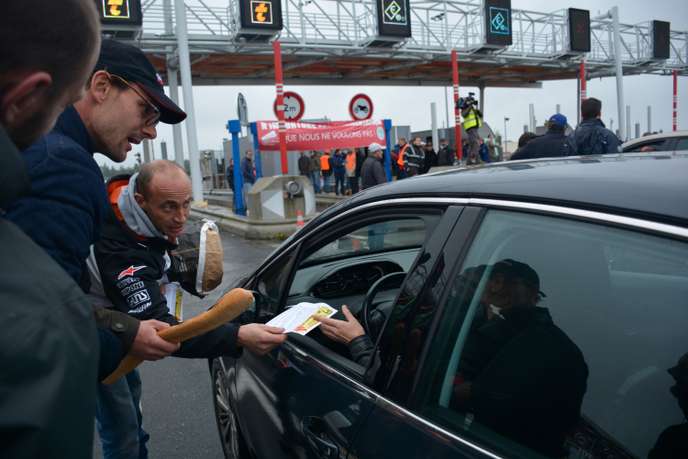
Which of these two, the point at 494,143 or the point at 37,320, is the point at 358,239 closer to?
the point at 37,320

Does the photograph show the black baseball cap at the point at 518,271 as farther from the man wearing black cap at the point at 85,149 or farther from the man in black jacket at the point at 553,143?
the man in black jacket at the point at 553,143

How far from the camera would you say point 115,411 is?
7.76 feet

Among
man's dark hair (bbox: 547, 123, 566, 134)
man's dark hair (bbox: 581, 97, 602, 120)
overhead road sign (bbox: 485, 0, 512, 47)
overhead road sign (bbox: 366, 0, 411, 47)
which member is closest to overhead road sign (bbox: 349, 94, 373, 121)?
overhead road sign (bbox: 366, 0, 411, 47)

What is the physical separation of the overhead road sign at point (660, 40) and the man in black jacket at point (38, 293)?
33314 mm

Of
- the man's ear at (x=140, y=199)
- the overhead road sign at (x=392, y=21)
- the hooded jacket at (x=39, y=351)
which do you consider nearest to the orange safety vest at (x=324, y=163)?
the overhead road sign at (x=392, y=21)

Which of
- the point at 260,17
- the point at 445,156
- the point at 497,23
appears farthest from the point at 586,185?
the point at 497,23

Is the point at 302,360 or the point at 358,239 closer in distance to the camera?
the point at 302,360

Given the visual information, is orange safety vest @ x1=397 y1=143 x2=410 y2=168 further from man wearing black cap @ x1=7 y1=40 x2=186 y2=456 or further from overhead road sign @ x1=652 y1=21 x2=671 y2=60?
overhead road sign @ x1=652 y1=21 x2=671 y2=60

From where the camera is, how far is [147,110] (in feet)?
6.07

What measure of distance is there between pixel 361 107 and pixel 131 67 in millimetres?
13573

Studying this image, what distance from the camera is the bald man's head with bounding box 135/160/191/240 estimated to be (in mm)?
2189

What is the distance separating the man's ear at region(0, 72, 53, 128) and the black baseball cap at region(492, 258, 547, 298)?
1031mm

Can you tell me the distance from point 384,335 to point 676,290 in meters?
0.76

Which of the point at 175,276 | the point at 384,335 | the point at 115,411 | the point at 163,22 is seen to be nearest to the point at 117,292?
the point at 175,276
